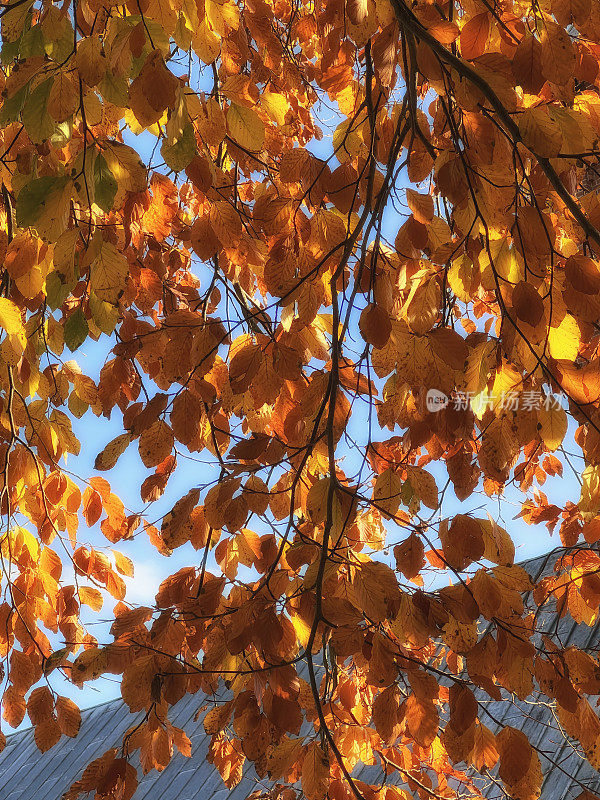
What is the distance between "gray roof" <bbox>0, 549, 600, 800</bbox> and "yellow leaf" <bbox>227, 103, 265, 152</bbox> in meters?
1.36

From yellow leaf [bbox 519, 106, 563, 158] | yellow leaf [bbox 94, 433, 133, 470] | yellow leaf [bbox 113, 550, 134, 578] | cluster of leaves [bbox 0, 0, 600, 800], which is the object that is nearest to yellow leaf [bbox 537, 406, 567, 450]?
cluster of leaves [bbox 0, 0, 600, 800]

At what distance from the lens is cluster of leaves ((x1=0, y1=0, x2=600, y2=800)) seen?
1230mm

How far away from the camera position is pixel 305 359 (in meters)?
1.72

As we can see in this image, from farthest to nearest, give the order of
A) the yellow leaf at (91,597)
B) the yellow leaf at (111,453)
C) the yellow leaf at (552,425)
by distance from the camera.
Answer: the yellow leaf at (91,597)
the yellow leaf at (111,453)
the yellow leaf at (552,425)

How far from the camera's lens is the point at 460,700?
1.41 m

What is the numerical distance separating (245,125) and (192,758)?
4.06 metres

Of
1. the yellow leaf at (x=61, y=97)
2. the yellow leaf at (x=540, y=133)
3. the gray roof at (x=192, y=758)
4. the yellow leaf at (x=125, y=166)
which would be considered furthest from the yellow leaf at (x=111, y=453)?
the gray roof at (x=192, y=758)

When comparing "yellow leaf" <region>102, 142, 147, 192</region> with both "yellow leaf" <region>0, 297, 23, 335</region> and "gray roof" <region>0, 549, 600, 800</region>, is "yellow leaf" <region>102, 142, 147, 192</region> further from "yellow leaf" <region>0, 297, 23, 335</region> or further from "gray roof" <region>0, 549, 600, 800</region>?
"gray roof" <region>0, 549, 600, 800</region>

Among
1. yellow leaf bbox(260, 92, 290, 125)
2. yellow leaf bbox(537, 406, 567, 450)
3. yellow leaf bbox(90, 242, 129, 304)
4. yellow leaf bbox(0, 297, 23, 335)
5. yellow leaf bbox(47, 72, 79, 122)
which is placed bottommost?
yellow leaf bbox(537, 406, 567, 450)

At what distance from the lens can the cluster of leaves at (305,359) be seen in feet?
4.04

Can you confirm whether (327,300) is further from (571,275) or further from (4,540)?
(4,540)

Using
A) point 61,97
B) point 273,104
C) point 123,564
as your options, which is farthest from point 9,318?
point 123,564

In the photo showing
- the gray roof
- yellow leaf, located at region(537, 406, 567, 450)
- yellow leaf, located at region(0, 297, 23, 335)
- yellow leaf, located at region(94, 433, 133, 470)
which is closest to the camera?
yellow leaf, located at region(537, 406, 567, 450)

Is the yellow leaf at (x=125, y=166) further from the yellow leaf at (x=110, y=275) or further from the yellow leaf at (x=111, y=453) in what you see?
the yellow leaf at (x=111, y=453)
